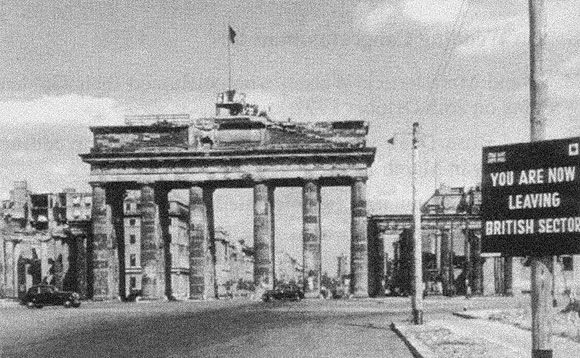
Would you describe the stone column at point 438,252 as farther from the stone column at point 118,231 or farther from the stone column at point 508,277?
the stone column at point 118,231

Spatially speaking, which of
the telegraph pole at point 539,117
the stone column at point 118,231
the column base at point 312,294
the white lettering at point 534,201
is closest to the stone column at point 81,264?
the stone column at point 118,231

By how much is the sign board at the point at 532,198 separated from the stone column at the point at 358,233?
6788 cm

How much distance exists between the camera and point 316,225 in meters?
78.8

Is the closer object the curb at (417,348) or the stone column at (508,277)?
the curb at (417,348)

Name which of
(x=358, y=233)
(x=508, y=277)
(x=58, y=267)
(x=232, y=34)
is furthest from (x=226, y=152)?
(x=58, y=267)

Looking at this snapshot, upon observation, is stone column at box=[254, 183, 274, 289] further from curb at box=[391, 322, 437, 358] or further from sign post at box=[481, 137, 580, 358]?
sign post at box=[481, 137, 580, 358]

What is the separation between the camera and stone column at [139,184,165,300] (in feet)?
260

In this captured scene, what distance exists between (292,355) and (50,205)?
128 metres

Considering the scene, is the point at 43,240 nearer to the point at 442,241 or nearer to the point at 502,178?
the point at 442,241

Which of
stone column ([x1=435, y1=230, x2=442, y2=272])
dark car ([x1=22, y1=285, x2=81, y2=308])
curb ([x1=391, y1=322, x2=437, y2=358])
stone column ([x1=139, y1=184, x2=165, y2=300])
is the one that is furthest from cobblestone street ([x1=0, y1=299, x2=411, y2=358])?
stone column ([x1=435, y1=230, x2=442, y2=272])

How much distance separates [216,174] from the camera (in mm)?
80250

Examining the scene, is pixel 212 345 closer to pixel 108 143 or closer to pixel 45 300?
pixel 45 300

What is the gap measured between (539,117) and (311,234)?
68546mm

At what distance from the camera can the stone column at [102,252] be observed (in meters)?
79.4
